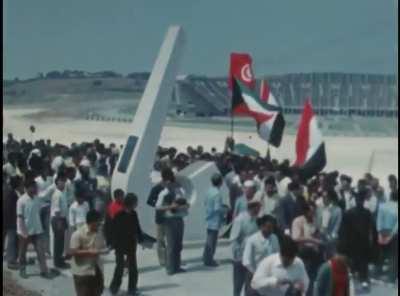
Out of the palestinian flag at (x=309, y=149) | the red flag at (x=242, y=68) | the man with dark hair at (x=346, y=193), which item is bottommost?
the man with dark hair at (x=346, y=193)

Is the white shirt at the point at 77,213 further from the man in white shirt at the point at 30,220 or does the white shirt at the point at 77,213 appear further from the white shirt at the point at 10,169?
the white shirt at the point at 10,169

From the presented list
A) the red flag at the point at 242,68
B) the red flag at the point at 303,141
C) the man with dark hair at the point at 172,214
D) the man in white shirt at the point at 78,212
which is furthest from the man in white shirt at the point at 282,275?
the red flag at the point at 242,68

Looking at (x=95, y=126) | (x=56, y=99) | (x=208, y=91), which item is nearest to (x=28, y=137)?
(x=95, y=126)

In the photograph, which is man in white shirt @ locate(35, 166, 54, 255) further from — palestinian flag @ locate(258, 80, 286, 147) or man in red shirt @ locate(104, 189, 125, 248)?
palestinian flag @ locate(258, 80, 286, 147)

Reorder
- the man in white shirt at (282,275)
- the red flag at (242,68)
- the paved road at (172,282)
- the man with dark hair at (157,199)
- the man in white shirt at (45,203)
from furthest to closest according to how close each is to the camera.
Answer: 1. the red flag at (242,68)
2. the man in white shirt at (45,203)
3. the man with dark hair at (157,199)
4. the paved road at (172,282)
5. the man in white shirt at (282,275)

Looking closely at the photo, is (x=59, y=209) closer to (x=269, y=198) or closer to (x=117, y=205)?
(x=117, y=205)

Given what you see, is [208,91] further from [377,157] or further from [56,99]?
[377,157]

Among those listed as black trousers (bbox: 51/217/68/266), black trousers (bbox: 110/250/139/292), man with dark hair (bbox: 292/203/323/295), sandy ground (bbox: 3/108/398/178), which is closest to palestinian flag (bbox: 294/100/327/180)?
black trousers (bbox: 51/217/68/266)

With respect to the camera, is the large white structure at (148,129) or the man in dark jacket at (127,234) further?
the large white structure at (148,129)

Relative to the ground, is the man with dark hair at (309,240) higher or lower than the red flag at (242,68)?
lower
